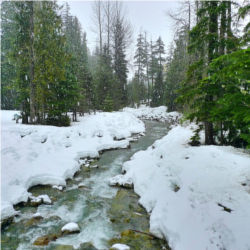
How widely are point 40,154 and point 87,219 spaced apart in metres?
4.53

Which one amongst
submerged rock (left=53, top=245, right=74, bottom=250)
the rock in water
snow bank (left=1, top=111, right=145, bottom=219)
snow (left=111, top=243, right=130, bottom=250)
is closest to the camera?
snow (left=111, top=243, right=130, bottom=250)

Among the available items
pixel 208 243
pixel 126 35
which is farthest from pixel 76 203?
pixel 126 35

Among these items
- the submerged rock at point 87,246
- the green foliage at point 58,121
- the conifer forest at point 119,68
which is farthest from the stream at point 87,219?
the green foliage at point 58,121

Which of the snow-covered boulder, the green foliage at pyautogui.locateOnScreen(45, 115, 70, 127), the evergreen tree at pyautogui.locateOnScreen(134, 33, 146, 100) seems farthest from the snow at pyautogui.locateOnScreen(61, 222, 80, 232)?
the evergreen tree at pyautogui.locateOnScreen(134, 33, 146, 100)

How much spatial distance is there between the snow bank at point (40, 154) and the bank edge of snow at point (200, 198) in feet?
10.4

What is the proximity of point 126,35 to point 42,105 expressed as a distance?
2244 cm

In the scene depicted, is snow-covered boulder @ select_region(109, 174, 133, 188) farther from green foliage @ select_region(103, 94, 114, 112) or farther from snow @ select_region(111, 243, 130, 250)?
green foliage @ select_region(103, 94, 114, 112)

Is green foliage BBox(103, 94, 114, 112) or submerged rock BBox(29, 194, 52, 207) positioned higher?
green foliage BBox(103, 94, 114, 112)

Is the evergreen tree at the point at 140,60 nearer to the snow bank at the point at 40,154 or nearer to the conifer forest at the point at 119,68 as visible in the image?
the conifer forest at the point at 119,68

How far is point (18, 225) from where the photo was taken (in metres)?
4.48

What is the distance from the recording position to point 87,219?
4.87 m

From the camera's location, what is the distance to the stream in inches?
156

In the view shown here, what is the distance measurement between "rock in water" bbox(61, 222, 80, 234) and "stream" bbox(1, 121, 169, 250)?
106 millimetres

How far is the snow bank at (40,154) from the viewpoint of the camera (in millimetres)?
5746
